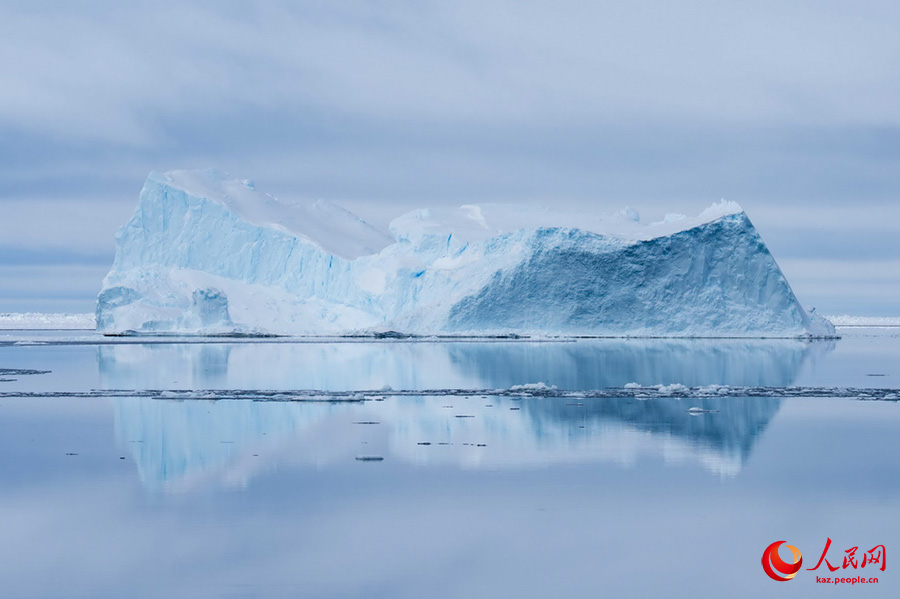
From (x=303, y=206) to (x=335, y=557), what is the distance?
1428 inches

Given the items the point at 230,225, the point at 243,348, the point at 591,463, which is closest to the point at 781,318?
the point at 243,348

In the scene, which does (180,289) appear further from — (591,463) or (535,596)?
(535,596)

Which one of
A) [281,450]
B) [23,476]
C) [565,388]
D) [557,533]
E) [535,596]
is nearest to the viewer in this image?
[535,596]

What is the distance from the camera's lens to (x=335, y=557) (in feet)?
17.2

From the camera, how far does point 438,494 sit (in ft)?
22.1

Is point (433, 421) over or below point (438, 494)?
over
